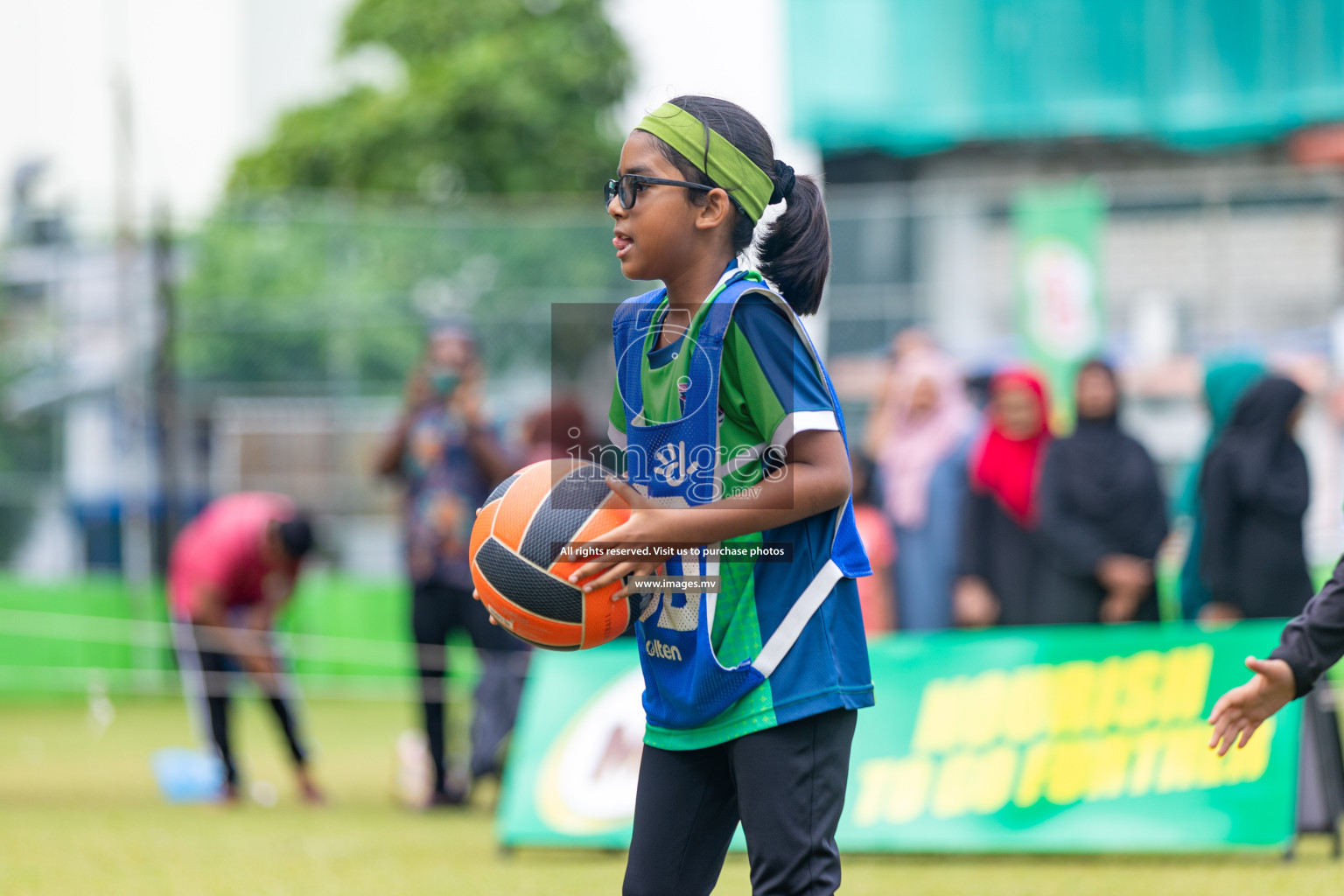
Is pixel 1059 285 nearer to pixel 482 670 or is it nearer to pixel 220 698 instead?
pixel 482 670

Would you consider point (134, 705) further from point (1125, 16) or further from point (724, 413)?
point (1125, 16)

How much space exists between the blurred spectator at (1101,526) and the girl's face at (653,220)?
5.41 metres

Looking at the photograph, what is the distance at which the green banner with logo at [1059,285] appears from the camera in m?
13.5

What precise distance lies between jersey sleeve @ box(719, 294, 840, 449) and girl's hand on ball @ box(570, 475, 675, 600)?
264 millimetres

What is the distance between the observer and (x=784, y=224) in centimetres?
333

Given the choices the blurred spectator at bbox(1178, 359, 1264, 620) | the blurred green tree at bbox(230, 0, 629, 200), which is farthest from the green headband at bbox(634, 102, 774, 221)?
the blurred green tree at bbox(230, 0, 629, 200)

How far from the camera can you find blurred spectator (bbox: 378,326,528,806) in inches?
336

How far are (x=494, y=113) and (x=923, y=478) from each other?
948 inches

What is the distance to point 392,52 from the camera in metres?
36.3

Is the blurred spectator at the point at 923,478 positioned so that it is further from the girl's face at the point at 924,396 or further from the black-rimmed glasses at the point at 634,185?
the black-rimmed glasses at the point at 634,185

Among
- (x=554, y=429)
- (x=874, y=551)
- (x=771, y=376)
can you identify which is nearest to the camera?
(x=771, y=376)

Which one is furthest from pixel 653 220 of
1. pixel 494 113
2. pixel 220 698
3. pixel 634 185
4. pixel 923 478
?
pixel 494 113

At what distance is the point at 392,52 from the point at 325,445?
2261 cm

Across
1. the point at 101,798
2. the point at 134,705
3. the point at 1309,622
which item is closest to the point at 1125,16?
the point at 134,705
